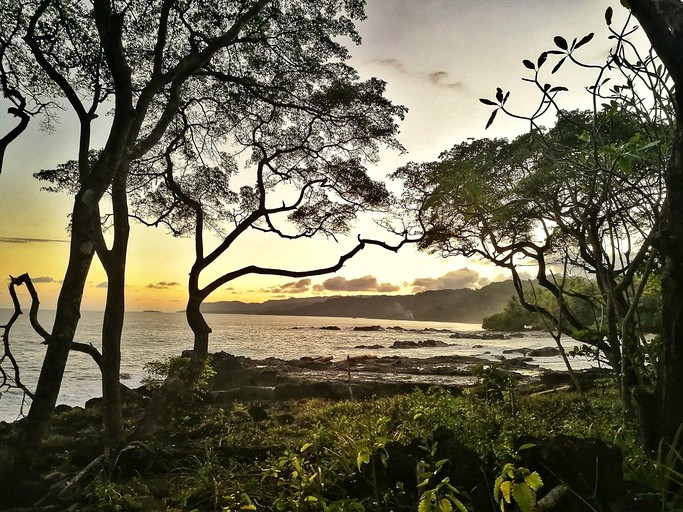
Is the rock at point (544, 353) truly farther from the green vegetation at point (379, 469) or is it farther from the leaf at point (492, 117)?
the leaf at point (492, 117)

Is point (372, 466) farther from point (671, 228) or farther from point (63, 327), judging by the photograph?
point (63, 327)

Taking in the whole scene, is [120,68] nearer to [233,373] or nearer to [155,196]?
[155,196]

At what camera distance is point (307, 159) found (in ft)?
35.0

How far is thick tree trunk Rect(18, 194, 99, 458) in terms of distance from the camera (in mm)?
5555

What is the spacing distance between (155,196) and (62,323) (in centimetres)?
593

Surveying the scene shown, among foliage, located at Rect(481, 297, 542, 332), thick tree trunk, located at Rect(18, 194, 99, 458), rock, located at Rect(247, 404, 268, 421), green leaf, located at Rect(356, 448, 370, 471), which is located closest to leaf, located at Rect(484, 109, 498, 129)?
green leaf, located at Rect(356, 448, 370, 471)

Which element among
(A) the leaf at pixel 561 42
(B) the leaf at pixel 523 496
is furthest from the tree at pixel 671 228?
(B) the leaf at pixel 523 496

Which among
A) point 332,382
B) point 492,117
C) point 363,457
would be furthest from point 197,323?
point 332,382

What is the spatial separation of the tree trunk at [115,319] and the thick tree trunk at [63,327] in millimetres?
1374

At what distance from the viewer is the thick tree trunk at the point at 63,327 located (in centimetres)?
555

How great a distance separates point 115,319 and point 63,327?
1.63 m

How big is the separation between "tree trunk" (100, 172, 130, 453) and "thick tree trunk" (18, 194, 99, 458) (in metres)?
1.37

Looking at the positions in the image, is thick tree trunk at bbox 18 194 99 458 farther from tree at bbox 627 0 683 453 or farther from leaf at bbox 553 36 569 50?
tree at bbox 627 0 683 453

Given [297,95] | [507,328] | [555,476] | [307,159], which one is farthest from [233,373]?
[507,328]
